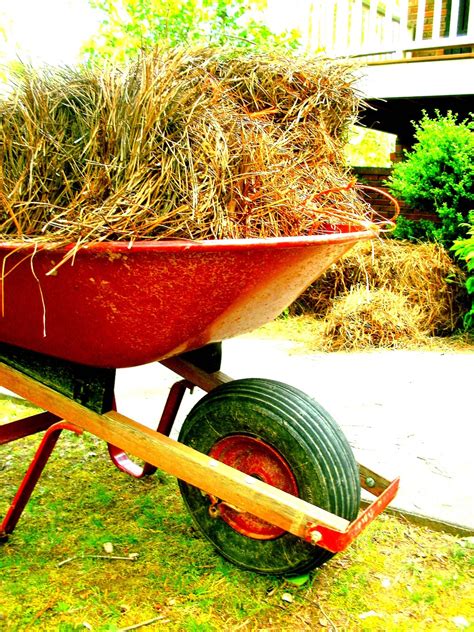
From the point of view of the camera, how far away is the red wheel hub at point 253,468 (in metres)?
1.84

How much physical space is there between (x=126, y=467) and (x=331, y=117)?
4.47 ft

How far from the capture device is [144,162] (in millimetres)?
1554

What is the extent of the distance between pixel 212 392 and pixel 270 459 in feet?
0.86

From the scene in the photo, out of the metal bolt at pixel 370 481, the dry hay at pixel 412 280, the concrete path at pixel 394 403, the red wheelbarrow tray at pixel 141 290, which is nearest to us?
the red wheelbarrow tray at pixel 141 290

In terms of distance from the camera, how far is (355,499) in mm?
1816

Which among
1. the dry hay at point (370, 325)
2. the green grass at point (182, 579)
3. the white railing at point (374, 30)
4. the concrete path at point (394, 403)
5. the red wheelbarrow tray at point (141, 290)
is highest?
the white railing at point (374, 30)

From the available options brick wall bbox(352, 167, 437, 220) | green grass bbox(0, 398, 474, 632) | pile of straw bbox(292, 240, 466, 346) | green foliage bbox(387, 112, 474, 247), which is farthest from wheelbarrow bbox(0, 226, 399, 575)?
brick wall bbox(352, 167, 437, 220)

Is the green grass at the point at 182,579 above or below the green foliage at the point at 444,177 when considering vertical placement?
below

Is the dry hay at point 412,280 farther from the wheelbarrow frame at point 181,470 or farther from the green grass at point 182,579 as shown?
the wheelbarrow frame at point 181,470

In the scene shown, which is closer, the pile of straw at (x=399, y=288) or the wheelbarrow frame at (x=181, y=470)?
the wheelbarrow frame at (x=181, y=470)

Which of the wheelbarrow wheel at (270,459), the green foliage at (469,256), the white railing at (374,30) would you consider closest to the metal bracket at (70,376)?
the wheelbarrow wheel at (270,459)

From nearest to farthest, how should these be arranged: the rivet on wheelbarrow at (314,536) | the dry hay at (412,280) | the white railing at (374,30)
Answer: the rivet on wheelbarrow at (314,536)
the dry hay at (412,280)
the white railing at (374,30)

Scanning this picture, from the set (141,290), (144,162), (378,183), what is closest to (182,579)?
(141,290)

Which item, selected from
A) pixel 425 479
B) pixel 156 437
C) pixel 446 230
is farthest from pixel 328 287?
pixel 156 437
